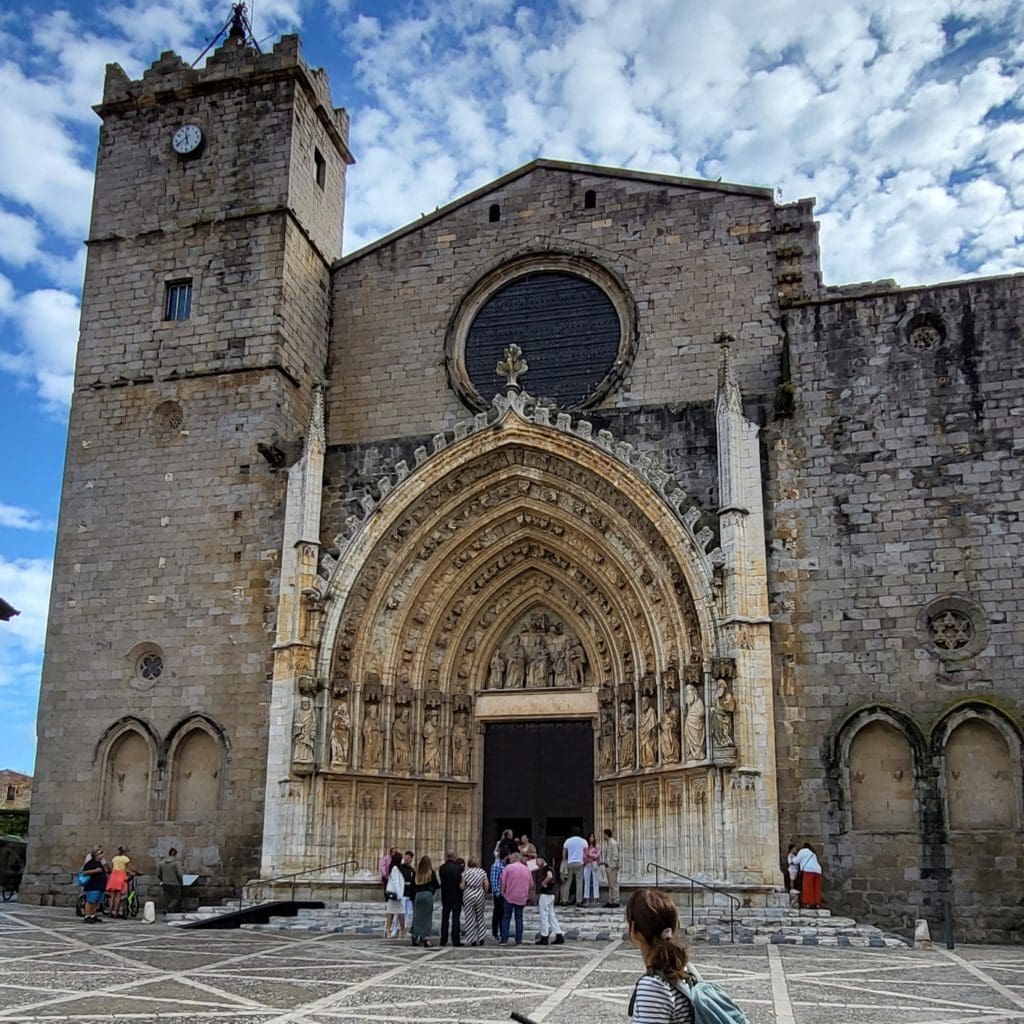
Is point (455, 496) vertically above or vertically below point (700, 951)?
above

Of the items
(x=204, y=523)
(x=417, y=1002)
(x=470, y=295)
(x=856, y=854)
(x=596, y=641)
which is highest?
(x=470, y=295)

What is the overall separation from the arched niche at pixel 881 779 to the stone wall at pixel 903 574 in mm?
64

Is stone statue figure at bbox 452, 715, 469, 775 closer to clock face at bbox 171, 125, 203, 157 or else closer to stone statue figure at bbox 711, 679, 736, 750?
stone statue figure at bbox 711, 679, 736, 750

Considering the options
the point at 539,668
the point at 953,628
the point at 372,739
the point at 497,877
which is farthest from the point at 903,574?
the point at 372,739

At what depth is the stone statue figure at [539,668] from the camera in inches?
687

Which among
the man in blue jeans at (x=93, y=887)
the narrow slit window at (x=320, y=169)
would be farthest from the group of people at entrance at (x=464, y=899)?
the narrow slit window at (x=320, y=169)

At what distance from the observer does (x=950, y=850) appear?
1420 cm

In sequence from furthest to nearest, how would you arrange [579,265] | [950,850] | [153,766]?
[579,265], [153,766], [950,850]

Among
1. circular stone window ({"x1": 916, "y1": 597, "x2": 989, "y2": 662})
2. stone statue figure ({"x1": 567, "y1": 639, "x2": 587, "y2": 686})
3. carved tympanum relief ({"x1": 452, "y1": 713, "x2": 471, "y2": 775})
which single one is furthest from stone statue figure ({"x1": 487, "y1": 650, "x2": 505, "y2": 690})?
circular stone window ({"x1": 916, "y1": 597, "x2": 989, "y2": 662})

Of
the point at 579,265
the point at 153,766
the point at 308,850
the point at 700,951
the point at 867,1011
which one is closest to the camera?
the point at 867,1011

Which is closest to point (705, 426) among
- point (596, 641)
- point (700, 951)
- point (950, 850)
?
point (596, 641)

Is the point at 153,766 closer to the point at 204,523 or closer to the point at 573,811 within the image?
the point at 204,523

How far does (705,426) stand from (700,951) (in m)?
7.28

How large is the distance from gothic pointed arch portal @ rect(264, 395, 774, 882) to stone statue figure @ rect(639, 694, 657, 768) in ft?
0.07
